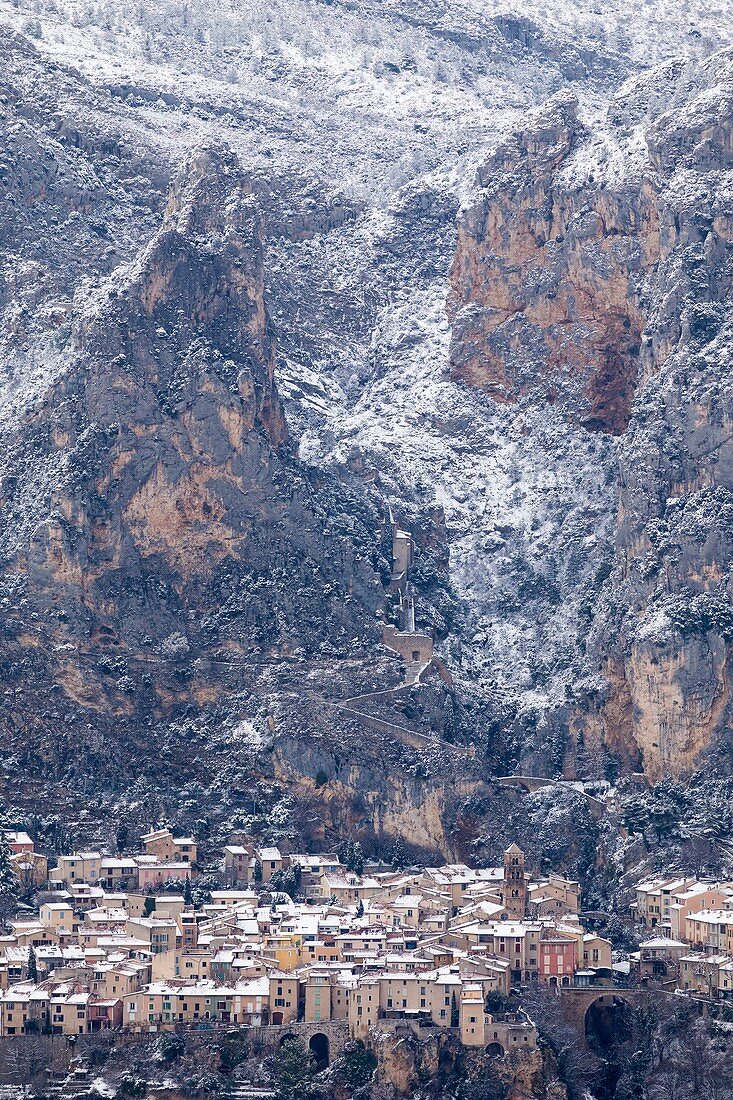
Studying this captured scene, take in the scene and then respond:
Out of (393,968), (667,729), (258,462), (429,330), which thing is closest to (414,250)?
(429,330)

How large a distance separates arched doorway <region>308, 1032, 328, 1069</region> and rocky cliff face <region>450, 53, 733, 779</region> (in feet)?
75.9

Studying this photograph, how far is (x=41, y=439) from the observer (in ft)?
527

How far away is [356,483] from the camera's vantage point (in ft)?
547

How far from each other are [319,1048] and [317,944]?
676cm

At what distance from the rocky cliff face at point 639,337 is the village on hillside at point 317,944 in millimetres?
9591

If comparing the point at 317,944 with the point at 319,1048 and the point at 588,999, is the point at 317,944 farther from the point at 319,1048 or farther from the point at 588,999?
the point at 588,999

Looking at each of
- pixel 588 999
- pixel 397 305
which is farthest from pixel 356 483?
pixel 588 999

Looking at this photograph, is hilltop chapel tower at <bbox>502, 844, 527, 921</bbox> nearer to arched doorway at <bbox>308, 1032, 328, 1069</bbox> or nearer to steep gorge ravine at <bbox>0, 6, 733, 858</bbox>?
steep gorge ravine at <bbox>0, 6, 733, 858</bbox>

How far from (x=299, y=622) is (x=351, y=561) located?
Result: 409 cm

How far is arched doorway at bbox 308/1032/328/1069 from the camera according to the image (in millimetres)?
136375

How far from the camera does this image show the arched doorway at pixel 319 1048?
136 m

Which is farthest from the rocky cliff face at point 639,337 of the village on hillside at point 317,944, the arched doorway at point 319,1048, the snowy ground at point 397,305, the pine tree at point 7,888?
the pine tree at point 7,888

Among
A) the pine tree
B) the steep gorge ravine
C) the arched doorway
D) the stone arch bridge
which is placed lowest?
the arched doorway

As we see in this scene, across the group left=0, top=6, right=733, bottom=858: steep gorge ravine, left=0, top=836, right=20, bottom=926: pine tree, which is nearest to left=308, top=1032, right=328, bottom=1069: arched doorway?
left=0, top=836, right=20, bottom=926: pine tree
